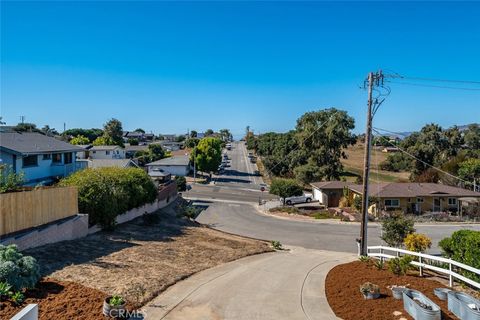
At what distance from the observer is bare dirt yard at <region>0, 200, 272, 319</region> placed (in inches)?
416

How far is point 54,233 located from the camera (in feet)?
54.1

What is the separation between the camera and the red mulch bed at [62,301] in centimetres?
899

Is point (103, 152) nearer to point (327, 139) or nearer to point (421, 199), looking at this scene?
point (327, 139)

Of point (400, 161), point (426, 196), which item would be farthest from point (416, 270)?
point (400, 161)

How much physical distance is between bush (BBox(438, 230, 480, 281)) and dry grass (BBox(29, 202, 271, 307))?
9.23m

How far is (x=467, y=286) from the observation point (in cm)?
1334

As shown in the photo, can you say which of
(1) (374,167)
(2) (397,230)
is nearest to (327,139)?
(1) (374,167)

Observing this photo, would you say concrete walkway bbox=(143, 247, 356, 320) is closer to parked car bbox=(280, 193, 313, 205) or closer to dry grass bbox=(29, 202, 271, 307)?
dry grass bbox=(29, 202, 271, 307)

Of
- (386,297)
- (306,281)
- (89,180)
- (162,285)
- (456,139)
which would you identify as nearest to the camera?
(386,297)

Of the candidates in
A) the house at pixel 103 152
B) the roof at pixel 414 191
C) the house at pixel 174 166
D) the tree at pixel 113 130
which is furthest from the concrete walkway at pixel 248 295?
the tree at pixel 113 130

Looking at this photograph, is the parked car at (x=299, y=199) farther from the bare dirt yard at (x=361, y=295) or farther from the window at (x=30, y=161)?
the bare dirt yard at (x=361, y=295)

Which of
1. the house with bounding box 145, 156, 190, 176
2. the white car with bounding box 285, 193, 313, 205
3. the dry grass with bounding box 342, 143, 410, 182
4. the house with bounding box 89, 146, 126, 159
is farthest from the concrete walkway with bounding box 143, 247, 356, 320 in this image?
the house with bounding box 89, 146, 126, 159

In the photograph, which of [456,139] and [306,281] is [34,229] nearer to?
[306,281]

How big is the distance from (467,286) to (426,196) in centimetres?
3489
